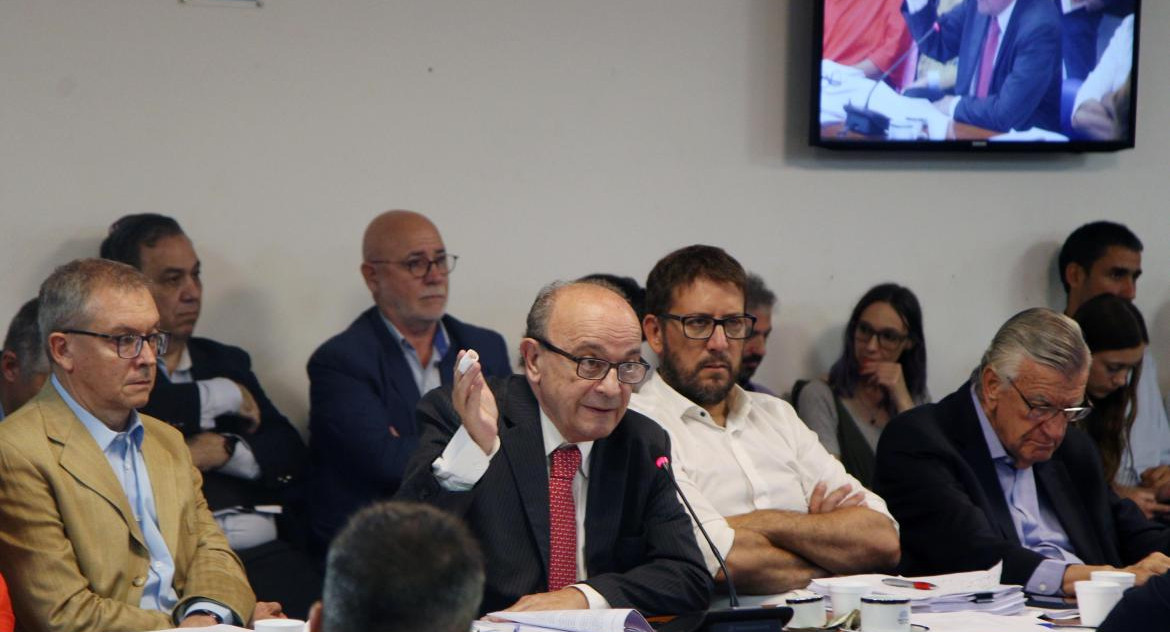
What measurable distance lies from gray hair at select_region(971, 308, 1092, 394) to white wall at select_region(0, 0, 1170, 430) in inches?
67.7

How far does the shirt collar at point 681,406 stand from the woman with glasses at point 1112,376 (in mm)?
1698

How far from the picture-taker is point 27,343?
3.72 metres

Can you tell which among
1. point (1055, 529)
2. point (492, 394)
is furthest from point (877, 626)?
point (1055, 529)

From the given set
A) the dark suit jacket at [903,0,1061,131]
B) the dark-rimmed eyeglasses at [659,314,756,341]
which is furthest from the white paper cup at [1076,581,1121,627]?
the dark suit jacket at [903,0,1061,131]

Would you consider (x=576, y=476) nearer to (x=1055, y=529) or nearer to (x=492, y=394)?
(x=492, y=394)

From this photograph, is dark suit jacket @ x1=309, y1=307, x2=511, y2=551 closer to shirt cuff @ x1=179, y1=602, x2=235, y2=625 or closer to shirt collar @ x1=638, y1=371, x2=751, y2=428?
shirt collar @ x1=638, y1=371, x2=751, y2=428

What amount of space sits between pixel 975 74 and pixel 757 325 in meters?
1.35

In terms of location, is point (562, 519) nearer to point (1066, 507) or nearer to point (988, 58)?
point (1066, 507)

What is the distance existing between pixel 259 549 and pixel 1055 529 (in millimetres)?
2139

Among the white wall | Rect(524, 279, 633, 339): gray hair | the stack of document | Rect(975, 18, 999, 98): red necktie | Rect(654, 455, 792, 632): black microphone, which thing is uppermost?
Rect(975, 18, 999, 98): red necktie

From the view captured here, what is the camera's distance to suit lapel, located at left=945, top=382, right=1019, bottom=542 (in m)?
3.50

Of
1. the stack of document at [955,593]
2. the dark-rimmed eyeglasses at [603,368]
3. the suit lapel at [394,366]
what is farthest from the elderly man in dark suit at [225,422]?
the stack of document at [955,593]

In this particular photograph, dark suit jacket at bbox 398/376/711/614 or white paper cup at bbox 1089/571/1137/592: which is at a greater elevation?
dark suit jacket at bbox 398/376/711/614

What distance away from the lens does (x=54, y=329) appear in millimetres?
3066
